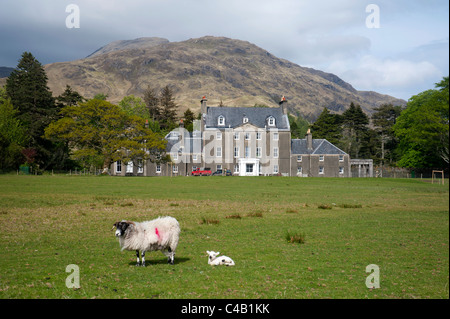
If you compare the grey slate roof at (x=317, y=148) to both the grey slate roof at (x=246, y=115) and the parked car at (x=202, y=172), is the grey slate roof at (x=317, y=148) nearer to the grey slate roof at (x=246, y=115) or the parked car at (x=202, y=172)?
the grey slate roof at (x=246, y=115)

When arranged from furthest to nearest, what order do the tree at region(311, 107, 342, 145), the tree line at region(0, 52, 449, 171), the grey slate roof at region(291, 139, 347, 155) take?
the tree at region(311, 107, 342, 145), the grey slate roof at region(291, 139, 347, 155), the tree line at region(0, 52, 449, 171)

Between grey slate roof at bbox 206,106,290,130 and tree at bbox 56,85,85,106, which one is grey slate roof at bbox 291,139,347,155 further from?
tree at bbox 56,85,85,106

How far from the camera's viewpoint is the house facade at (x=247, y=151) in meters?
97.9

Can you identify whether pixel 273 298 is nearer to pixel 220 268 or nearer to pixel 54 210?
pixel 220 268

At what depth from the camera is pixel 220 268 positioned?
38.2 ft

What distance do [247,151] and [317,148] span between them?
17918mm

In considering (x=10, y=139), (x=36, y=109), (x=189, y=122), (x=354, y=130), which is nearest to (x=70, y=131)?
(x=10, y=139)

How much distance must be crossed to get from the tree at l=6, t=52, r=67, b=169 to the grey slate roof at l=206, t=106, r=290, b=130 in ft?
121

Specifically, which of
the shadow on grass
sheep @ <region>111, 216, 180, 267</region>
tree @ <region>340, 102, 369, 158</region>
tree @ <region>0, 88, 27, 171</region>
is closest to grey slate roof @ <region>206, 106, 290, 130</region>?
tree @ <region>340, 102, 369, 158</region>

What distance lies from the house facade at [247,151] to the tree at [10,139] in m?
22.8

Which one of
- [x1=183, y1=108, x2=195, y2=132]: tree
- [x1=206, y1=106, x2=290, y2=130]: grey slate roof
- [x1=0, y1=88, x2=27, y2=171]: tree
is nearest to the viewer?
[x1=0, y1=88, x2=27, y2=171]: tree

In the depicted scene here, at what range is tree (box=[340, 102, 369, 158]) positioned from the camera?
123 metres

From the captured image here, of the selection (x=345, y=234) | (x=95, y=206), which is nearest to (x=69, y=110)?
(x=95, y=206)

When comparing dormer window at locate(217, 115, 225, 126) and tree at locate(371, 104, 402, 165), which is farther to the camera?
tree at locate(371, 104, 402, 165)
